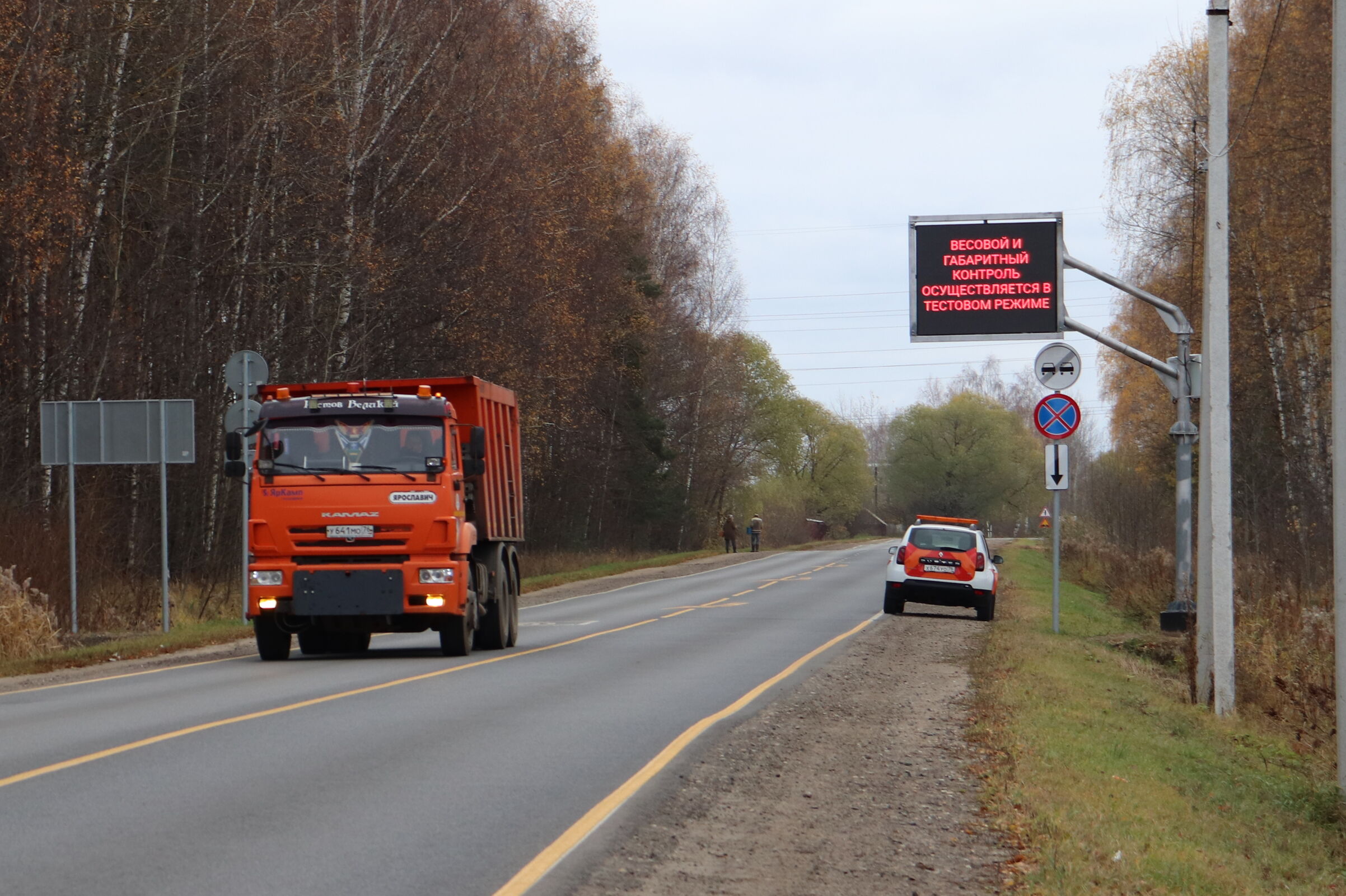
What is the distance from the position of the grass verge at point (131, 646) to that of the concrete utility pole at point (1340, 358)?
Result: 13167 mm

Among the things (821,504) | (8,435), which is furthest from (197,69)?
(821,504)

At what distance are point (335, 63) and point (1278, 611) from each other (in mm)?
19816

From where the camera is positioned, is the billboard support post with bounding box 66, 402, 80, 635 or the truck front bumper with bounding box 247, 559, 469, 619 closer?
the truck front bumper with bounding box 247, 559, 469, 619

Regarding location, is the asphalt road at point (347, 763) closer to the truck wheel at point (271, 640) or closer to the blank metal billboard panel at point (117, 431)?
the truck wheel at point (271, 640)

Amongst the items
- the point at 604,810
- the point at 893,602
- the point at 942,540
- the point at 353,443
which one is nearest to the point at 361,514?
the point at 353,443

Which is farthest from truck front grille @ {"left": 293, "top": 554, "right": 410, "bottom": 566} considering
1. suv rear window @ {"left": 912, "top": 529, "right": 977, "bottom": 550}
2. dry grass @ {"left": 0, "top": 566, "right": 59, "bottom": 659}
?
suv rear window @ {"left": 912, "top": 529, "right": 977, "bottom": 550}

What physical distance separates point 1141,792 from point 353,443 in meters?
10.2

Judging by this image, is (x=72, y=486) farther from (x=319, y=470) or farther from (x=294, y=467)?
(x=319, y=470)

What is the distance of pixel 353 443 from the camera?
56.3 feet

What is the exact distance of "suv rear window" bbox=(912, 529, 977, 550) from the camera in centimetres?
2656

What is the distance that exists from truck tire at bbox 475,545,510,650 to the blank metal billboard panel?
4.72 m

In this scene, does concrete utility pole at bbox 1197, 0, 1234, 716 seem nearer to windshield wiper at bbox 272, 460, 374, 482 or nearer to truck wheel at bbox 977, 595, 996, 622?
windshield wiper at bbox 272, 460, 374, 482

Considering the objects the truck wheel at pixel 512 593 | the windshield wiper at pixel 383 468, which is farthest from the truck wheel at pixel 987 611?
the windshield wiper at pixel 383 468

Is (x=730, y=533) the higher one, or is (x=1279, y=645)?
(x=1279, y=645)
